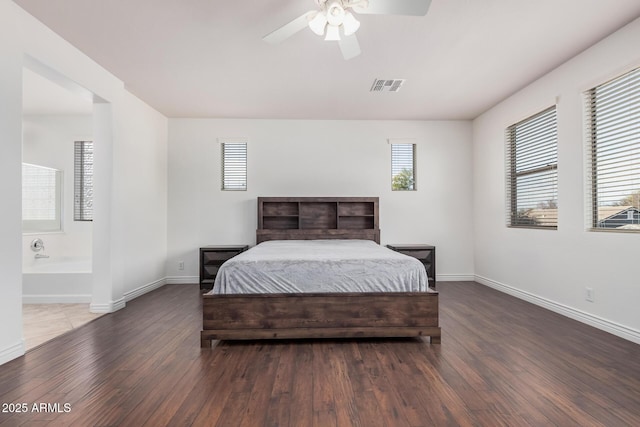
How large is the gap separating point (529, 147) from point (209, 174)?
15.0ft

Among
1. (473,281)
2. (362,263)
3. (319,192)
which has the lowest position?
(473,281)

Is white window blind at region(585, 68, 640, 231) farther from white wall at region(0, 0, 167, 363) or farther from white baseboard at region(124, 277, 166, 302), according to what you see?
white baseboard at region(124, 277, 166, 302)

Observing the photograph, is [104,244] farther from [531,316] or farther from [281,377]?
[531,316]

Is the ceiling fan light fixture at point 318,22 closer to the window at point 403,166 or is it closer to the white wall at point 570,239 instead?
the white wall at point 570,239

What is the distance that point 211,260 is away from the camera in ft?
15.7

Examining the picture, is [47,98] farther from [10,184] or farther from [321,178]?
[321,178]

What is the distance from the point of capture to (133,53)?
3195 mm

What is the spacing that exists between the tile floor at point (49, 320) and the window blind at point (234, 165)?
2537mm

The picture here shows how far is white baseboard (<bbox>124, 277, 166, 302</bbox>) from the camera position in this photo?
4.18 meters

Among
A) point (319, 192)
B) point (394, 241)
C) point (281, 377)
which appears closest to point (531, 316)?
point (394, 241)

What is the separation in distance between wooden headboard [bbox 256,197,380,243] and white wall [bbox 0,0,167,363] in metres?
1.61

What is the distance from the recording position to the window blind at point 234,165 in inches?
210

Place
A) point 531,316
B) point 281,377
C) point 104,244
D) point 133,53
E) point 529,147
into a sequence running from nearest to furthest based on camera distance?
point 281,377 → point 133,53 → point 531,316 → point 104,244 → point 529,147

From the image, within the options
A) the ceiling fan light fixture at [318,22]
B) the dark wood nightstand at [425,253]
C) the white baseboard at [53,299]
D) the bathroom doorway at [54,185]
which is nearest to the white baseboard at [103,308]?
the white baseboard at [53,299]
